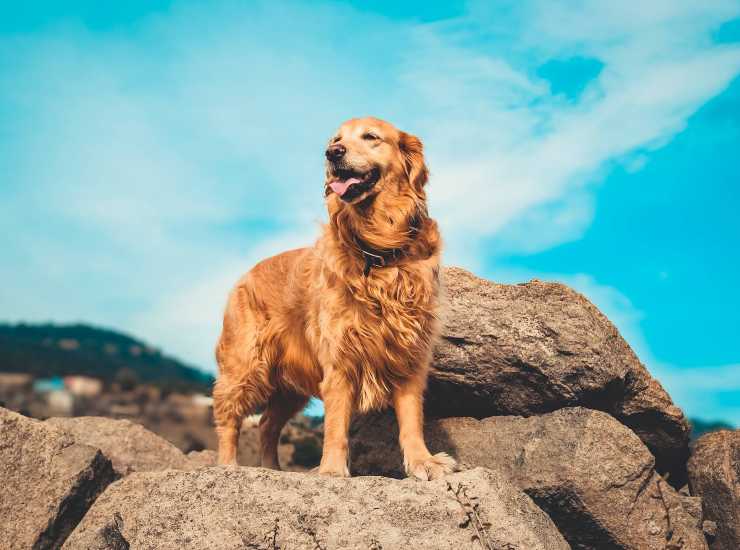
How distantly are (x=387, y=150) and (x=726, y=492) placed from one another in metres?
3.99

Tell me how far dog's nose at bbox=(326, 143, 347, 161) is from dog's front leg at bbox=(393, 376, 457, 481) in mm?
1578

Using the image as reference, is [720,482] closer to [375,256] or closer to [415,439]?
[415,439]

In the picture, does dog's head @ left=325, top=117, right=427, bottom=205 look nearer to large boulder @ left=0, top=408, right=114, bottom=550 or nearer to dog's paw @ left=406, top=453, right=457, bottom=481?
dog's paw @ left=406, top=453, right=457, bottom=481

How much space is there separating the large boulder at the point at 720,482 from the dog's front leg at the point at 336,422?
3.39m

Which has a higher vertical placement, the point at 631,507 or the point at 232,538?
the point at 631,507

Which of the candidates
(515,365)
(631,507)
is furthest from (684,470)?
(515,365)

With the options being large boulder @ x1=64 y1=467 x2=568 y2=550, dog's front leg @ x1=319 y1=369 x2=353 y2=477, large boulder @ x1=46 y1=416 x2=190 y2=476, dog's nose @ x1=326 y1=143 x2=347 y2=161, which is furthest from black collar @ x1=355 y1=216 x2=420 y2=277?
large boulder @ x1=46 y1=416 x2=190 y2=476

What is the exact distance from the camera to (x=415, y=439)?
476cm

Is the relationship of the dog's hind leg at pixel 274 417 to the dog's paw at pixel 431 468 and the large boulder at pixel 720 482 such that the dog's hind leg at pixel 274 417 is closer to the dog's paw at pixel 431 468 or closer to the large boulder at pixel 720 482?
the dog's paw at pixel 431 468

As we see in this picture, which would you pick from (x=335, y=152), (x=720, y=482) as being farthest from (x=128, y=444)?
(x=720, y=482)

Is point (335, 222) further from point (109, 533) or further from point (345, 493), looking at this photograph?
point (109, 533)

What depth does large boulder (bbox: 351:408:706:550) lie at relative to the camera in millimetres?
5566

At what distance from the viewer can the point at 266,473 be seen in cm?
420

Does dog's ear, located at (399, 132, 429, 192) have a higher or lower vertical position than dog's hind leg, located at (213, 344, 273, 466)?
higher
